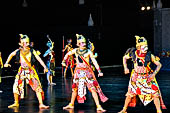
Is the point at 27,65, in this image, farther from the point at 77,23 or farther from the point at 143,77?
the point at 77,23

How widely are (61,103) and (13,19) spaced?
46.1ft

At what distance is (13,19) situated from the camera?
2755 centimetres

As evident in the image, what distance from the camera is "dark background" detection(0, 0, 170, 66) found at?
91.1 ft

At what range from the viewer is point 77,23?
3250 cm

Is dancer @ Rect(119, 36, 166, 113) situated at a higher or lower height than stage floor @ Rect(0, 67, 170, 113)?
higher

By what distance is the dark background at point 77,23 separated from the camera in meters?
27.8

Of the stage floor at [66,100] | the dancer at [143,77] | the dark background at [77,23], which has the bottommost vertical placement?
the stage floor at [66,100]

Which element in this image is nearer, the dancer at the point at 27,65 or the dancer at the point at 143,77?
the dancer at the point at 143,77

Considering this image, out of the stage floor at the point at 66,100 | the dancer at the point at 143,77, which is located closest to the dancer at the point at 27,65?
the stage floor at the point at 66,100

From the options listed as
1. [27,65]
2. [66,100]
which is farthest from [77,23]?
[27,65]

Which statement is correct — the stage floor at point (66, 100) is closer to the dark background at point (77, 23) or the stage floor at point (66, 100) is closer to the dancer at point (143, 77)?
the dancer at point (143, 77)

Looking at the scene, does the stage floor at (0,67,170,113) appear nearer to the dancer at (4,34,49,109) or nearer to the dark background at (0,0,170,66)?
the dancer at (4,34,49,109)

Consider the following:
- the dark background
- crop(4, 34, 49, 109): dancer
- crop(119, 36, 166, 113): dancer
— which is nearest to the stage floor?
crop(4, 34, 49, 109): dancer

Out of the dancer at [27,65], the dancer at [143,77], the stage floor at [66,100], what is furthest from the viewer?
the dancer at [27,65]
